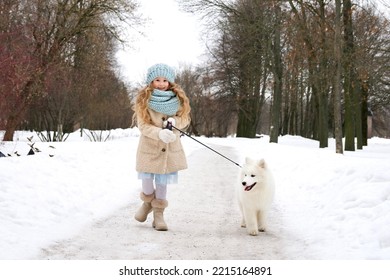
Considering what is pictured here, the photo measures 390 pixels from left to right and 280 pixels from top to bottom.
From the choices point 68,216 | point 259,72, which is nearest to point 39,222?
point 68,216

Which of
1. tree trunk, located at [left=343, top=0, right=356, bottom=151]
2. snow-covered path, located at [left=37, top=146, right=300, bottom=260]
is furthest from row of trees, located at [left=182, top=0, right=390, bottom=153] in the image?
snow-covered path, located at [left=37, top=146, right=300, bottom=260]

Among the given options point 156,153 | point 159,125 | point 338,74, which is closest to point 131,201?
point 156,153

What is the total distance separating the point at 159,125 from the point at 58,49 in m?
14.0

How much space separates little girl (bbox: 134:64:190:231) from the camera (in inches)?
204

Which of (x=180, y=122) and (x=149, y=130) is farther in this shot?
(x=180, y=122)

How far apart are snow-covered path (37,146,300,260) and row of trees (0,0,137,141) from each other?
26.9 feet

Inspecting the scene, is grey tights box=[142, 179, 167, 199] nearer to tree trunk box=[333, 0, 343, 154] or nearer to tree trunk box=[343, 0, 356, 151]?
tree trunk box=[333, 0, 343, 154]

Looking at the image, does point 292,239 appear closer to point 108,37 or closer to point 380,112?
point 108,37

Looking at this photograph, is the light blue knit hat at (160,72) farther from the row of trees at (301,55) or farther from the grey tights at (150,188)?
the row of trees at (301,55)

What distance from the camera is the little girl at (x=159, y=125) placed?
519 centimetres

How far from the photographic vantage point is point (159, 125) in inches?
207

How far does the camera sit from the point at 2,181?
6.16 meters

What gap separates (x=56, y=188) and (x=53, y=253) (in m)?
2.77

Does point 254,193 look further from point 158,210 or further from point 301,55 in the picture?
point 301,55
